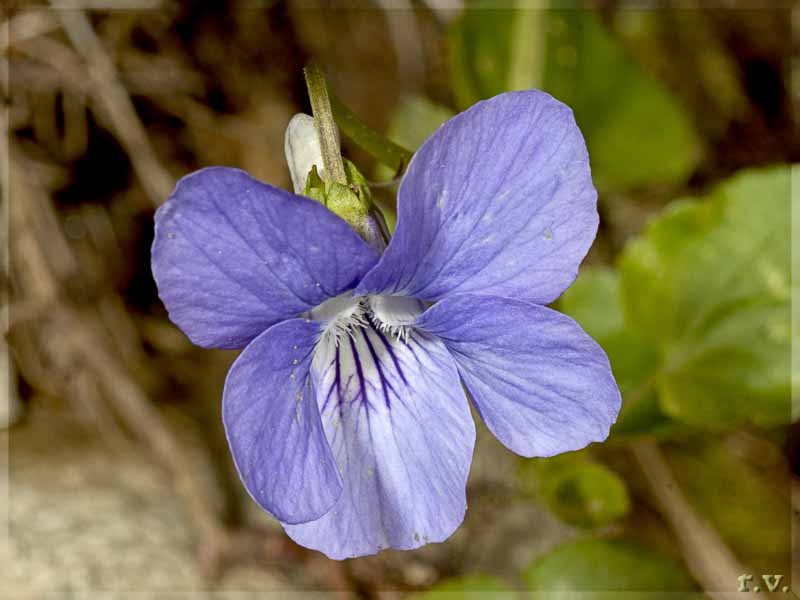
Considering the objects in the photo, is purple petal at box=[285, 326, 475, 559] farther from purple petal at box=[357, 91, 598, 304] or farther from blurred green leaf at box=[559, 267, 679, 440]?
blurred green leaf at box=[559, 267, 679, 440]

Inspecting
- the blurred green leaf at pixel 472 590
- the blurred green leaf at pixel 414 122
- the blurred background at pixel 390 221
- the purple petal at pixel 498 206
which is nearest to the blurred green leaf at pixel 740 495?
the blurred background at pixel 390 221

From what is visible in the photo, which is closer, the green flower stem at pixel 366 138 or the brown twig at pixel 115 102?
the green flower stem at pixel 366 138

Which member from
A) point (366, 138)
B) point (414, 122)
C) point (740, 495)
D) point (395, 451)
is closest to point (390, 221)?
point (414, 122)

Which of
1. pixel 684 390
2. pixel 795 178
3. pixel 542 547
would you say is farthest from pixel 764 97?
pixel 542 547

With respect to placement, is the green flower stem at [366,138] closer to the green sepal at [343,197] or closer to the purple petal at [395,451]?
the green sepal at [343,197]

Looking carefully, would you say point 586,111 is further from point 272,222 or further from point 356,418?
point 272,222

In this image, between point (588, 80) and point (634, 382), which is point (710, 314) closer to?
point (634, 382)
